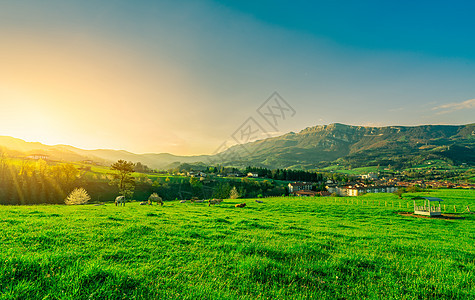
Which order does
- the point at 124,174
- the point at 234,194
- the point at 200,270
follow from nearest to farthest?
the point at 200,270, the point at 124,174, the point at 234,194

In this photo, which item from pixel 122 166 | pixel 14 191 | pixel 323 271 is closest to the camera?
pixel 323 271

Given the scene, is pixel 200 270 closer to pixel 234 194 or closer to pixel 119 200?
pixel 119 200

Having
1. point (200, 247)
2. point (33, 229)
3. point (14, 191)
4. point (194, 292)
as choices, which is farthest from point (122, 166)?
point (14, 191)

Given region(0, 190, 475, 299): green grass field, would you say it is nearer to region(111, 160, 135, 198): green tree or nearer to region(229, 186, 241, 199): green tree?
region(111, 160, 135, 198): green tree

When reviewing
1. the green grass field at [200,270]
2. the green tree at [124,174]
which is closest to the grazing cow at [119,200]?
the green tree at [124,174]

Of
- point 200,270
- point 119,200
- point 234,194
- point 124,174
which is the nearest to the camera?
point 200,270

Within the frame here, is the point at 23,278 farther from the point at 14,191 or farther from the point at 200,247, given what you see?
the point at 14,191

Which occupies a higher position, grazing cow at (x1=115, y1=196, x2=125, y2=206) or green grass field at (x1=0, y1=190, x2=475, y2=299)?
green grass field at (x1=0, y1=190, x2=475, y2=299)

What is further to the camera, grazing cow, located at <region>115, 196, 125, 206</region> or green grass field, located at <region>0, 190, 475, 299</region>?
grazing cow, located at <region>115, 196, 125, 206</region>

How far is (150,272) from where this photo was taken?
19.0ft

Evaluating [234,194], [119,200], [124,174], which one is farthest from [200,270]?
[234,194]

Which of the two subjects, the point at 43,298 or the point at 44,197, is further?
the point at 44,197

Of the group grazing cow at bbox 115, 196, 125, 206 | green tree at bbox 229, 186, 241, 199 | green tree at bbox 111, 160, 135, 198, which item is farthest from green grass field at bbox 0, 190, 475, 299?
green tree at bbox 229, 186, 241, 199

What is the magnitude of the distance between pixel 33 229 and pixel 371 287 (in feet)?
45.9
